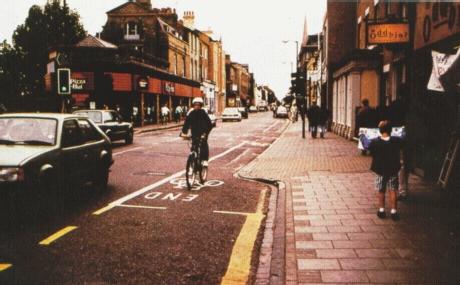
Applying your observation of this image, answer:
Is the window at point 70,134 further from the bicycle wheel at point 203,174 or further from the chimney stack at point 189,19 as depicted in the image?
the chimney stack at point 189,19

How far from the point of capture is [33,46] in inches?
1948

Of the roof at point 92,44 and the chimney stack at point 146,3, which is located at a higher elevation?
the chimney stack at point 146,3

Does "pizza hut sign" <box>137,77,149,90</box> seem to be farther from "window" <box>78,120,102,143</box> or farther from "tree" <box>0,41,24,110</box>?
"window" <box>78,120,102,143</box>

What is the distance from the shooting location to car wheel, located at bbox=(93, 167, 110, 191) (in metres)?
9.59

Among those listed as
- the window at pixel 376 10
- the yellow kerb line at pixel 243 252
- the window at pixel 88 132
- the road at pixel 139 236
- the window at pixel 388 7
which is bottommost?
the yellow kerb line at pixel 243 252

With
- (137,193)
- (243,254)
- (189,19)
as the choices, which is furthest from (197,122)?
(189,19)

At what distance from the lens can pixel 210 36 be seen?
8181 cm

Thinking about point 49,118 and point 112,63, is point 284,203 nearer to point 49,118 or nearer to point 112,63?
point 49,118

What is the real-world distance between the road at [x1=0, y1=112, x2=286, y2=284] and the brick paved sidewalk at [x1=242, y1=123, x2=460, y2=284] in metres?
0.59

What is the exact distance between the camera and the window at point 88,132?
9.23m

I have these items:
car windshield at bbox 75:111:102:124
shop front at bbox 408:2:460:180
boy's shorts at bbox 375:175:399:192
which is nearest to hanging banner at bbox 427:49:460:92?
shop front at bbox 408:2:460:180

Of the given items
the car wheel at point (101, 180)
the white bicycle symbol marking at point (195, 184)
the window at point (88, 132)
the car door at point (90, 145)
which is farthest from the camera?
the white bicycle symbol marking at point (195, 184)

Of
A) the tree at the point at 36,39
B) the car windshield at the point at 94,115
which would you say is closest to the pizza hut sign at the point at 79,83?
the tree at the point at 36,39

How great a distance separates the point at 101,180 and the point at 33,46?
4376 cm
